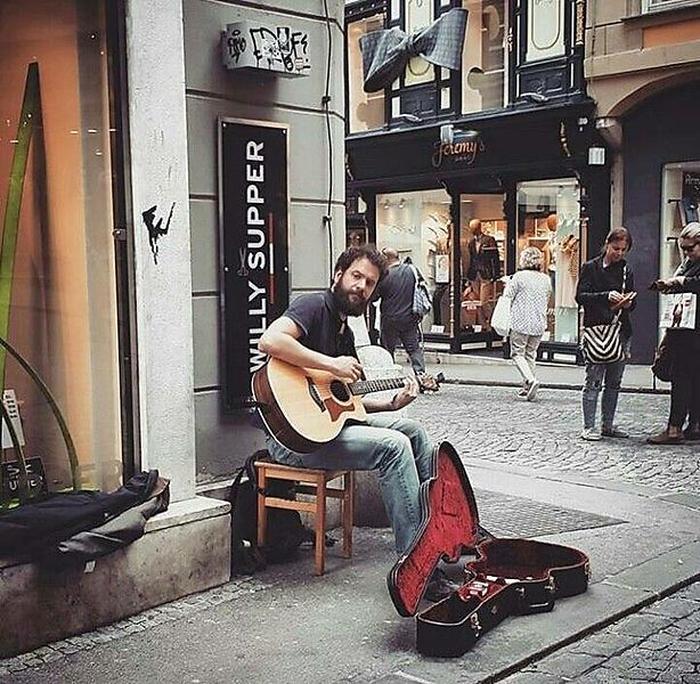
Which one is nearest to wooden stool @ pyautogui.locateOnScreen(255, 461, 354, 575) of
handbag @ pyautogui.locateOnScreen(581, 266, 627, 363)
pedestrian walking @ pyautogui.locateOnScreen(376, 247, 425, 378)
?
handbag @ pyautogui.locateOnScreen(581, 266, 627, 363)

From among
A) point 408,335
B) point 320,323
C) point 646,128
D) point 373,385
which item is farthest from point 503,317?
point 320,323

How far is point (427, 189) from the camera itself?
17.7 meters

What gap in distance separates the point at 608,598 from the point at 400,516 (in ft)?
3.49

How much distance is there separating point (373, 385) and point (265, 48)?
74.0 inches

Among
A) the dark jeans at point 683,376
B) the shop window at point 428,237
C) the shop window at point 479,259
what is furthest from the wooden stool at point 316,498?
the shop window at point 428,237

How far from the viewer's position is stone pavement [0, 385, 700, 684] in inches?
161

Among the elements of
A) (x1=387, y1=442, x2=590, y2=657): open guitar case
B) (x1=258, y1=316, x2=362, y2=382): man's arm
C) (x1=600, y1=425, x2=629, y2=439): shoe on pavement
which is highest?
(x1=258, y1=316, x2=362, y2=382): man's arm

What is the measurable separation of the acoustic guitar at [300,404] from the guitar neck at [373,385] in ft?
0.24

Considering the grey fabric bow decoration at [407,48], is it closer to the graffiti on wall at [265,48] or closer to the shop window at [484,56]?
the shop window at [484,56]

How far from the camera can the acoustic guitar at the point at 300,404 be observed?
4.81 m

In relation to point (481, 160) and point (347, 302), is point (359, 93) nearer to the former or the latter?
point (481, 160)

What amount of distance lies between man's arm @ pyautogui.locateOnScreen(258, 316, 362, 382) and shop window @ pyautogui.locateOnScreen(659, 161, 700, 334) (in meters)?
10.3

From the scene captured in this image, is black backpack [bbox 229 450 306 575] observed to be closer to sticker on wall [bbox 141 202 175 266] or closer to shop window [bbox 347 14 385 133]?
sticker on wall [bbox 141 202 175 266]

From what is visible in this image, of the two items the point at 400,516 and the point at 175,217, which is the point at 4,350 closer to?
the point at 175,217
